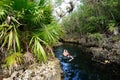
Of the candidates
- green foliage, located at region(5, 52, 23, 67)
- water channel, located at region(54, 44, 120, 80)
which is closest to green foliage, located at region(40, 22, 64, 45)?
green foliage, located at region(5, 52, 23, 67)

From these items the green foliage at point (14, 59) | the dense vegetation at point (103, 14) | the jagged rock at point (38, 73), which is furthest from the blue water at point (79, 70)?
the green foliage at point (14, 59)

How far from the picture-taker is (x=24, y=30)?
10383mm

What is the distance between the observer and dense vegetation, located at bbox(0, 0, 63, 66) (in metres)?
9.36

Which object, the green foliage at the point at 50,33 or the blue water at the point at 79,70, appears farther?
the blue water at the point at 79,70

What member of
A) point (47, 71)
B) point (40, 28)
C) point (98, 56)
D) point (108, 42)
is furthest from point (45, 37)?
point (108, 42)

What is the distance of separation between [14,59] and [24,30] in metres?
1.70

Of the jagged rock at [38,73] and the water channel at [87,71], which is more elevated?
the jagged rock at [38,73]

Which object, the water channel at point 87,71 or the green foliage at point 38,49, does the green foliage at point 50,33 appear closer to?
the green foliage at point 38,49

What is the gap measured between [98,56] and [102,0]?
349 inches

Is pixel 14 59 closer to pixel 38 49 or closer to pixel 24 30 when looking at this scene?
pixel 38 49

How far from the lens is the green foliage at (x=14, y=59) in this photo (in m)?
9.17

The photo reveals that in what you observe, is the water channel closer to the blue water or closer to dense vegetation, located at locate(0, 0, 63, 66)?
the blue water

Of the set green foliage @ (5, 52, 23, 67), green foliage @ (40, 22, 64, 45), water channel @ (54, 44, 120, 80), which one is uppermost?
green foliage @ (40, 22, 64, 45)

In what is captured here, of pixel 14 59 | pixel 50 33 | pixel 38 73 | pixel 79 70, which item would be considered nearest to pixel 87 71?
pixel 79 70
